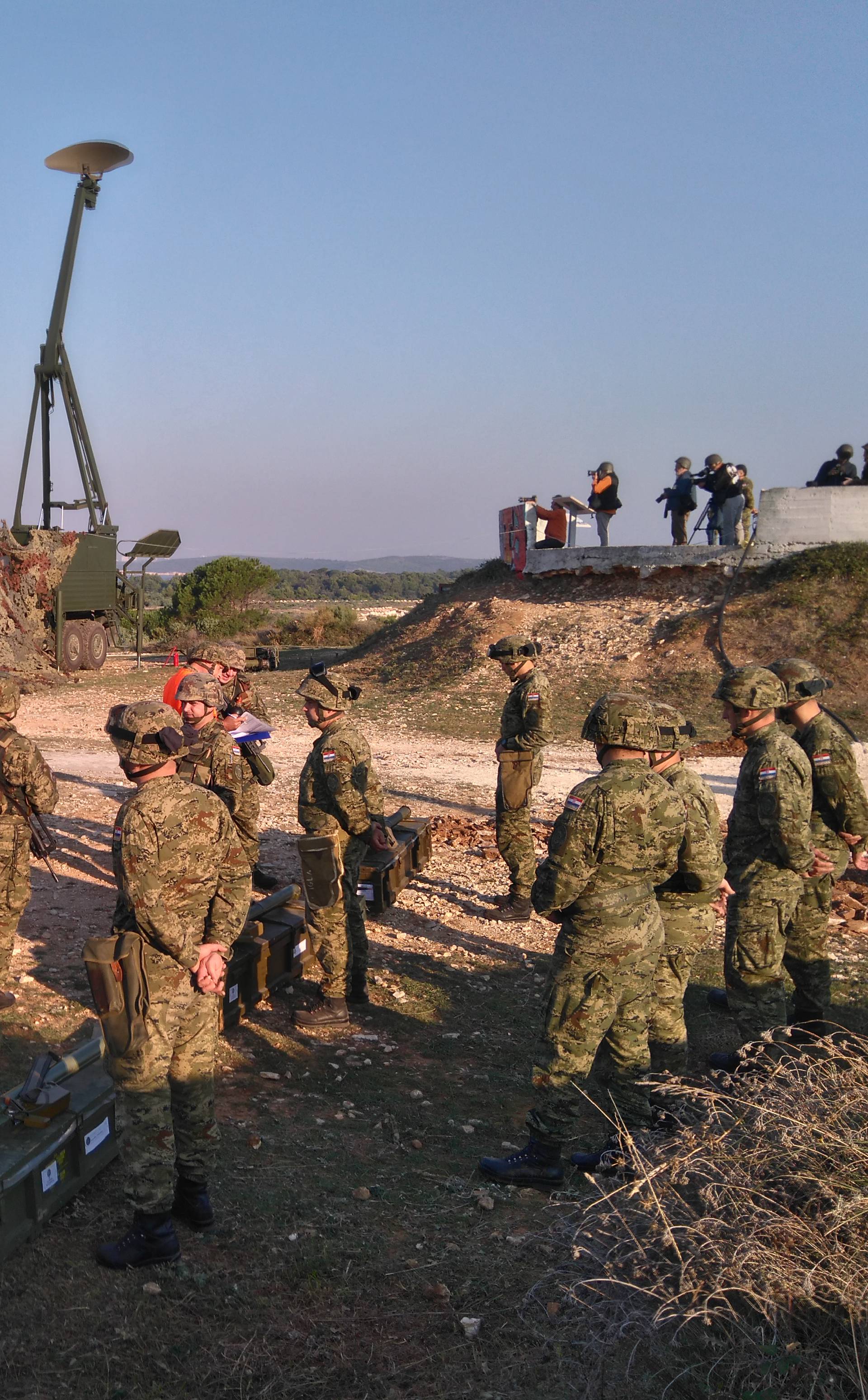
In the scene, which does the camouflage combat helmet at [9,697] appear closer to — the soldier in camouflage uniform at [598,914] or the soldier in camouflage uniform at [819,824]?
the soldier in camouflage uniform at [598,914]

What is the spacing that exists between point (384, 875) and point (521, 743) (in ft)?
4.62

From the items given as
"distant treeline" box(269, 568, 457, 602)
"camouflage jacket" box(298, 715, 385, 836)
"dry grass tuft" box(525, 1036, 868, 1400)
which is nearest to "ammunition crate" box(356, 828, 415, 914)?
"camouflage jacket" box(298, 715, 385, 836)

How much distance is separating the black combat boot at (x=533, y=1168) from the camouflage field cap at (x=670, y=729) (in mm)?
1613

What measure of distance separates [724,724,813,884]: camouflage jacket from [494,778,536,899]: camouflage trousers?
2241mm

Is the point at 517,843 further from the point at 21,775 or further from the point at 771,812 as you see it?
the point at 21,775

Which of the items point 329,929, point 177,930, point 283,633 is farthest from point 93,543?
point 177,930

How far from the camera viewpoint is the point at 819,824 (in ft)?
18.8

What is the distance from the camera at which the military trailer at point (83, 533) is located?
20.1 m

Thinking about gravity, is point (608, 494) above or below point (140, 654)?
above

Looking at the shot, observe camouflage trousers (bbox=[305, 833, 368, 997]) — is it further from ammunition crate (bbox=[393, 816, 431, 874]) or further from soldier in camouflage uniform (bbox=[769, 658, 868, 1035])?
soldier in camouflage uniform (bbox=[769, 658, 868, 1035])

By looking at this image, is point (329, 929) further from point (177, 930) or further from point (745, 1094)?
point (745, 1094)

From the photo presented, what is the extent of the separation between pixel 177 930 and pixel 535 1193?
1.80 m

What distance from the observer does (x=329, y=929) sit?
5484 mm

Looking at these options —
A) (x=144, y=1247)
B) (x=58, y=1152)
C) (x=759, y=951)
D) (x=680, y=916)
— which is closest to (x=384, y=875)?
(x=680, y=916)
